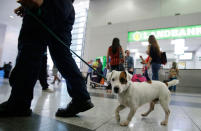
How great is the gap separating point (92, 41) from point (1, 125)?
8028 mm

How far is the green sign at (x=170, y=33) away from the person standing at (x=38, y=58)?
267 inches

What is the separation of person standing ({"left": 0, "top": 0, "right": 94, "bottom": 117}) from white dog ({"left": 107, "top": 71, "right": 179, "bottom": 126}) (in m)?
0.31

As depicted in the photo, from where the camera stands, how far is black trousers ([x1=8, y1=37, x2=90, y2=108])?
1.18 metres

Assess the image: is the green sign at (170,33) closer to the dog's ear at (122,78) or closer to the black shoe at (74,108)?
the dog's ear at (122,78)

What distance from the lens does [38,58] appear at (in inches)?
49.7

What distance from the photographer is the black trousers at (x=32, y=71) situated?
1.18 m

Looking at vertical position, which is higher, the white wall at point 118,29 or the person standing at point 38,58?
the white wall at point 118,29

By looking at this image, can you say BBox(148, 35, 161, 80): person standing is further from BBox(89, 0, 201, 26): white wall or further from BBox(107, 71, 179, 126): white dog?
BBox(89, 0, 201, 26): white wall

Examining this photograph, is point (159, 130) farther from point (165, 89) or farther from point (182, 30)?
point (182, 30)

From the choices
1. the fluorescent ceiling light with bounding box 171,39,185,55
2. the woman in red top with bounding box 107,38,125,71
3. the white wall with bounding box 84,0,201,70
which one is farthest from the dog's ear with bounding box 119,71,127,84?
the fluorescent ceiling light with bounding box 171,39,185,55

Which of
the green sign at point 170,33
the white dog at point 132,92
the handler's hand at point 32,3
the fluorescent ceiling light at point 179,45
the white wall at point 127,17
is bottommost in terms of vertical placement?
the white dog at point 132,92

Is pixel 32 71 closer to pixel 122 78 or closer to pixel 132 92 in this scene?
pixel 122 78

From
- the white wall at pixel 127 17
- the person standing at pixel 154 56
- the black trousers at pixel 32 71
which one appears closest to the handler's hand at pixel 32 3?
the black trousers at pixel 32 71

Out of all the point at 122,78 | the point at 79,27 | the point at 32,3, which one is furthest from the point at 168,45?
the point at 32,3
